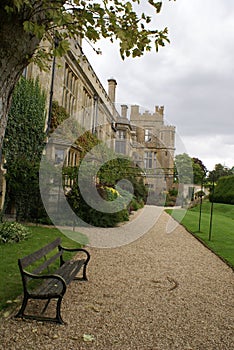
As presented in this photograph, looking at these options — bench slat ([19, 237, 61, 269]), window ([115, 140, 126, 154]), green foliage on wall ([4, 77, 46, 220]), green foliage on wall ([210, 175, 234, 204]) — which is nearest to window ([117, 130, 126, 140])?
window ([115, 140, 126, 154])

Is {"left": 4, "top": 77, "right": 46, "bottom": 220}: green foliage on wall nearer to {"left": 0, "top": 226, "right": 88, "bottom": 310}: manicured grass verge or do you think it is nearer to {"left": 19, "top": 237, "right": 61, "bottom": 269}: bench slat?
{"left": 0, "top": 226, "right": 88, "bottom": 310}: manicured grass verge

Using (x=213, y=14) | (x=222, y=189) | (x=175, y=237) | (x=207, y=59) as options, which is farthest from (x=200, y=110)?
(x=213, y=14)

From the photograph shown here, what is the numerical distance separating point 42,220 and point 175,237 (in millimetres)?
4390

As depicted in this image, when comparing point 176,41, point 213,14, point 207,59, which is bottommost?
point 213,14

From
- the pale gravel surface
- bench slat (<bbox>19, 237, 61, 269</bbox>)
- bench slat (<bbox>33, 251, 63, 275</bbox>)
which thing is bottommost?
the pale gravel surface

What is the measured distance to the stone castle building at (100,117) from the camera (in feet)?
42.1

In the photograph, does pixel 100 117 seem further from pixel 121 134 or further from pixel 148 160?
pixel 148 160

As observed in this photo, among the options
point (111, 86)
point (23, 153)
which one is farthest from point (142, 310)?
point (111, 86)

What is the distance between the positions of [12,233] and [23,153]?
4000 mm

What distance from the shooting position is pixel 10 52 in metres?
2.45

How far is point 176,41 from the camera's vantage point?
833cm

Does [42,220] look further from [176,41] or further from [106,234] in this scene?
[176,41]

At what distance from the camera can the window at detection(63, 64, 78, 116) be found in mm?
14842

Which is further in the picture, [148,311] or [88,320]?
[148,311]
